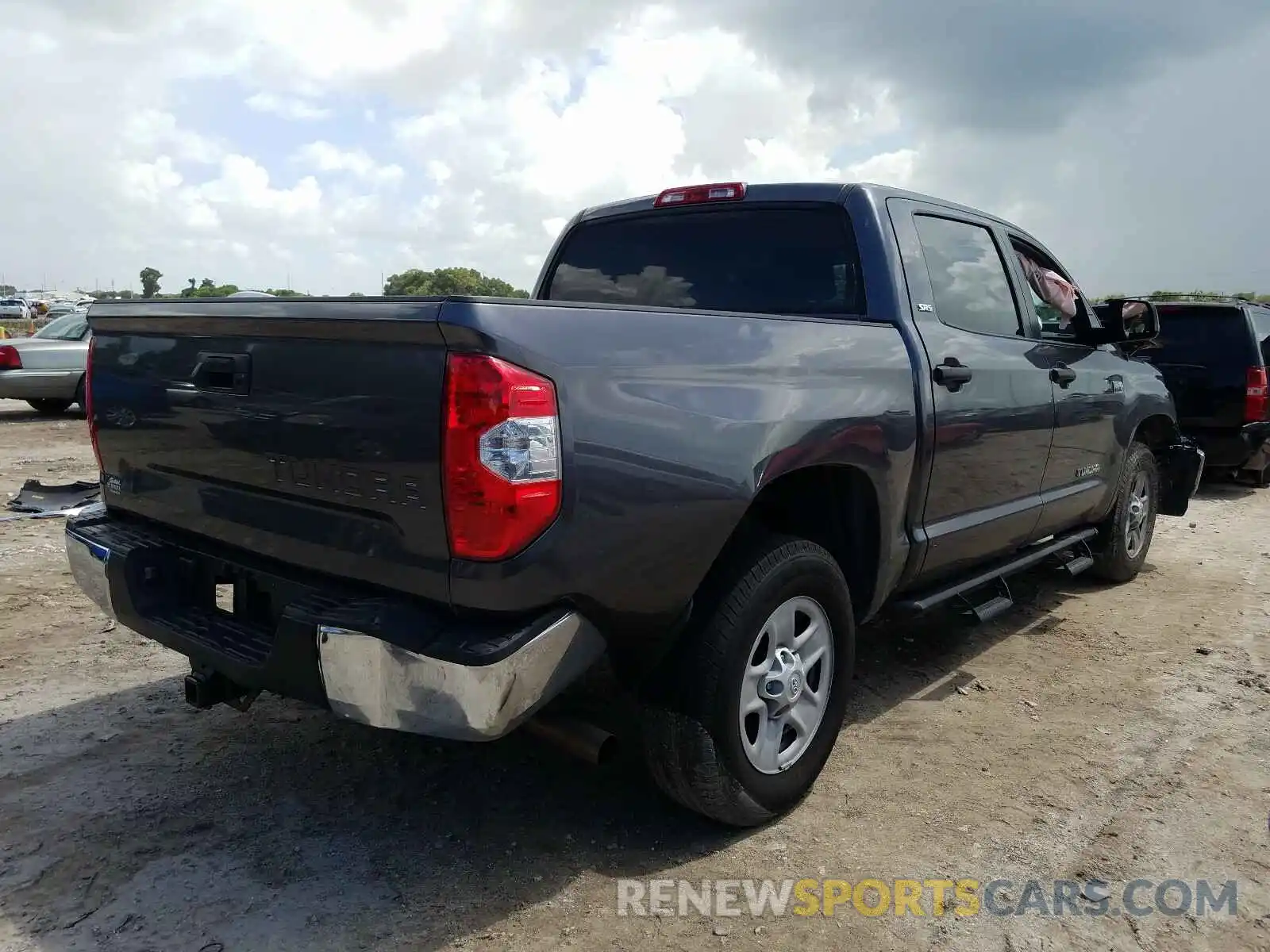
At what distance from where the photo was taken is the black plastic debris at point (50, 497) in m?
7.02

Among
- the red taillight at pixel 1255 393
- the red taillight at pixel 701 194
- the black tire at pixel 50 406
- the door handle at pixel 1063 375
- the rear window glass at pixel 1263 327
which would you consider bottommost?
the black tire at pixel 50 406

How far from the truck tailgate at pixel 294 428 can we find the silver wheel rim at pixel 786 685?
42.4 inches

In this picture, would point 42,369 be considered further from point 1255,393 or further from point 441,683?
point 1255,393

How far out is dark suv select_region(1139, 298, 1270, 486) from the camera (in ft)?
28.3

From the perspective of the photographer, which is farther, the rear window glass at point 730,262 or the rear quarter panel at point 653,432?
the rear window glass at point 730,262

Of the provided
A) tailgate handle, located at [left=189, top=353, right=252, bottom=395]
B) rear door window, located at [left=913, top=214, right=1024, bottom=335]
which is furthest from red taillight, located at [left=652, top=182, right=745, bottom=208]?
tailgate handle, located at [left=189, top=353, right=252, bottom=395]

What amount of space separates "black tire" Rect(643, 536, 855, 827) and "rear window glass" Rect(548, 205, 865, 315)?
118 centimetres

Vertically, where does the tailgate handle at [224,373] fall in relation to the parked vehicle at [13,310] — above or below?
above

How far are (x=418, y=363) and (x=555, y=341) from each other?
317mm

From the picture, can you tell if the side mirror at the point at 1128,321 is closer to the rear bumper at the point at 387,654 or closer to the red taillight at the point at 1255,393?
the rear bumper at the point at 387,654

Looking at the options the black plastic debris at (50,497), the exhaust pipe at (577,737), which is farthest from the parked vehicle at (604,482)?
the black plastic debris at (50,497)

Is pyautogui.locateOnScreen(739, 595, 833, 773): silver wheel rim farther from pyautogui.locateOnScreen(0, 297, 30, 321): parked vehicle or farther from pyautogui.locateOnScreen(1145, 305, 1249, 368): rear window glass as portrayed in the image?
pyautogui.locateOnScreen(0, 297, 30, 321): parked vehicle

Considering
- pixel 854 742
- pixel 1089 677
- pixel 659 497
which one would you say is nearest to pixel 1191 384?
pixel 1089 677

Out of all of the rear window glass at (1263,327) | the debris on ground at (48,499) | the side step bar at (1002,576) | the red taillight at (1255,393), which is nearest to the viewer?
the side step bar at (1002,576)
